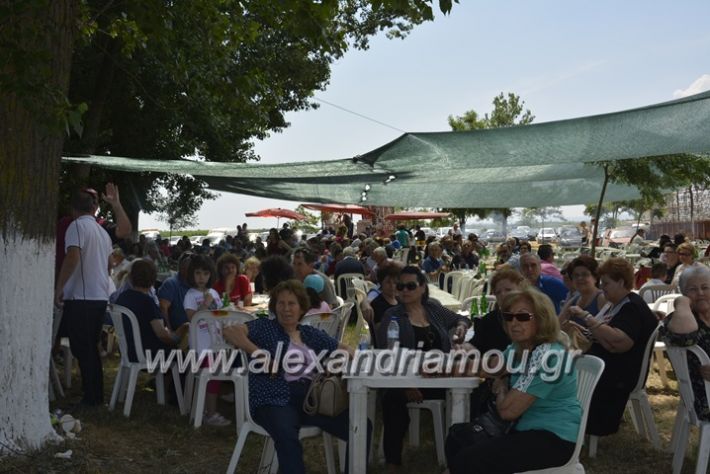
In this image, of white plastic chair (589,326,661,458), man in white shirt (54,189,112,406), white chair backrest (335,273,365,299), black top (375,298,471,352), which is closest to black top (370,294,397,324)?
black top (375,298,471,352)

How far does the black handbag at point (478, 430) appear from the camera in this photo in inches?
122

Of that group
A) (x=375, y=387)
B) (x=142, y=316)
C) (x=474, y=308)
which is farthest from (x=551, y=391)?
(x=142, y=316)

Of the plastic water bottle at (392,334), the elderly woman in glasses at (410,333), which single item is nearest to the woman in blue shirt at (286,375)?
the plastic water bottle at (392,334)

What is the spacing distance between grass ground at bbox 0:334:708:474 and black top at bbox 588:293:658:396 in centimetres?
48

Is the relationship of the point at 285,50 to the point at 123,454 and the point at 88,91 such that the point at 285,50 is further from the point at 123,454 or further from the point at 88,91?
the point at 123,454

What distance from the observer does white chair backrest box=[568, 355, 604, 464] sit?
2986 millimetres

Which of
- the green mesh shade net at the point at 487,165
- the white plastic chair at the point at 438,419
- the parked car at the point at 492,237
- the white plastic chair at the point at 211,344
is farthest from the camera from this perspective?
the parked car at the point at 492,237

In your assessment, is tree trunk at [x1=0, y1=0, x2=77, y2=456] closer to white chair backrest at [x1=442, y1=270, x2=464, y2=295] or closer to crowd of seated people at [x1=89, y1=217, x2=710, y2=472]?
crowd of seated people at [x1=89, y1=217, x2=710, y2=472]

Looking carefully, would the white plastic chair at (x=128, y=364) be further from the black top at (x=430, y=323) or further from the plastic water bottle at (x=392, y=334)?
the plastic water bottle at (x=392, y=334)

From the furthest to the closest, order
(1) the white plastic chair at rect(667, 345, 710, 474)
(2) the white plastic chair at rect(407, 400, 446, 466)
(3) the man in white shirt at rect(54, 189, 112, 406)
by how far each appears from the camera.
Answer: (3) the man in white shirt at rect(54, 189, 112, 406) → (2) the white plastic chair at rect(407, 400, 446, 466) → (1) the white plastic chair at rect(667, 345, 710, 474)

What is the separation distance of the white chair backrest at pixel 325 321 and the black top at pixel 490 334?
3.11ft

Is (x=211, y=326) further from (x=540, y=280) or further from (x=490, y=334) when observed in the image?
(x=540, y=280)

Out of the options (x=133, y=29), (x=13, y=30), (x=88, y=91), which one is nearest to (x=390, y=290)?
(x=13, y=30)

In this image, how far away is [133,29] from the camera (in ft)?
22.2
